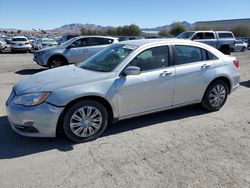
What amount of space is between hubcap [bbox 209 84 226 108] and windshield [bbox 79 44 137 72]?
80.2 inches

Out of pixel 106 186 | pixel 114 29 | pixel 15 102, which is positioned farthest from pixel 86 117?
pixel 114 29

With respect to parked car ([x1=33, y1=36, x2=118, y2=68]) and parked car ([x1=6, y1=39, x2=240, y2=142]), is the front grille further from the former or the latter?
parked car ([x1=33, y1=36, x2=118, y2=68])

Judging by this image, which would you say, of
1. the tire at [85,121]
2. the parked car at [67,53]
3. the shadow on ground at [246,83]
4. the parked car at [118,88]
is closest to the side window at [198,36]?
the parked car at [67,53]

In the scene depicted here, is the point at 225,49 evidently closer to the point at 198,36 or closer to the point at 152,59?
the point at 198,36

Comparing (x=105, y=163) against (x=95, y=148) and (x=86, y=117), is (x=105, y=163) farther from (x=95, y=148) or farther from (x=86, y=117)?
(x=86, y=117)

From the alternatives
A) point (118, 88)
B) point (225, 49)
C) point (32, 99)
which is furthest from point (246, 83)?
point (225, 49)

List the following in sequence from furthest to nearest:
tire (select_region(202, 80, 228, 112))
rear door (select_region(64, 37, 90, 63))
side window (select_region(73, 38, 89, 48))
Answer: side window (select_region(73, 38, 89, 48)), rear door (select_region(64, 37, 90, 63)), tire (select_region(202, 80, 228, 112))

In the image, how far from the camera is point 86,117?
14.7ft

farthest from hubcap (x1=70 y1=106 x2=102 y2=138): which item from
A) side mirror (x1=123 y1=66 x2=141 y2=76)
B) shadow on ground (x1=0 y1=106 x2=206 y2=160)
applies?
side mirror (x1=123 y1=66 x2=141 y2=76)

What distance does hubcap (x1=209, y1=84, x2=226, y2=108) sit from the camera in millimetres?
5921

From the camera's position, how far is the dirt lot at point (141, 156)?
136 inches

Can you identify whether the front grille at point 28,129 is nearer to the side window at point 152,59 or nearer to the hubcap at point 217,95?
the side window at point 152,59

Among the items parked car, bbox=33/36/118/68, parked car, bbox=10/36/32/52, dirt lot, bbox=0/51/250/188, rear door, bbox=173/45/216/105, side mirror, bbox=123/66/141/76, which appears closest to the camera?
dirt lot, bbox=0/51/250/188

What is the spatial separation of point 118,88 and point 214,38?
19.5 meters
